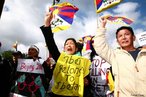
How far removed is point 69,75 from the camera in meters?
5.27

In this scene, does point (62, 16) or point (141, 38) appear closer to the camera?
point (141, 38)

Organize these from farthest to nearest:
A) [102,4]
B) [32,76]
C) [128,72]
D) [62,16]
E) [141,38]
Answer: [62,16], [32,76], [102,4], [141,38], [128,72]

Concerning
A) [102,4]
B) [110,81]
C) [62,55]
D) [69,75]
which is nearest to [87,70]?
[69,75]

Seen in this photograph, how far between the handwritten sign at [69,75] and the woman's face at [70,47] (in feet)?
0.26

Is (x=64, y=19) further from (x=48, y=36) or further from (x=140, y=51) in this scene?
(x=140, y=51)

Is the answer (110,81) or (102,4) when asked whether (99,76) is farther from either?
(102,4)

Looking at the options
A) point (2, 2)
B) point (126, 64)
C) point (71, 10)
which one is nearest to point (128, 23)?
point (71, 10)

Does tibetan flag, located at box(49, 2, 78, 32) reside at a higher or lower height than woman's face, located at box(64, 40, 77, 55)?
higher

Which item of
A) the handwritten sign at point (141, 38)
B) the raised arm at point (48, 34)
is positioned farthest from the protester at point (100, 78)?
the handwritten sign at point (141, 38)

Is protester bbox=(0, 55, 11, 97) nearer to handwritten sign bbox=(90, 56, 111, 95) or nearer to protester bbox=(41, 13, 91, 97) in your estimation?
protester bbox=(41, 13, 91, 97)

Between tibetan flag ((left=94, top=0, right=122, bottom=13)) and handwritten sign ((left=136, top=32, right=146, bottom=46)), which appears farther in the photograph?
tibetan flag ((left=94, top=0, right=122, bottom=13))

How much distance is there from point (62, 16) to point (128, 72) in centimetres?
300

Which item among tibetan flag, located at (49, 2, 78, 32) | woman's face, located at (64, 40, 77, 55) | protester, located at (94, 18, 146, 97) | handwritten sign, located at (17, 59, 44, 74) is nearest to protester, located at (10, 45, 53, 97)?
handwritten sign, located at (17, 59, 44, 74)

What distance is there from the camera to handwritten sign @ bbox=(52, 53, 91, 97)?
5.19 metres
